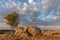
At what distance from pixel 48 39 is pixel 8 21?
1004 cm

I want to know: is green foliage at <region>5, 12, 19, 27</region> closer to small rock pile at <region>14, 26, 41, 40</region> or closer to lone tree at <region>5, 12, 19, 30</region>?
lone tree at <region>5, 12, 19, 30</region>

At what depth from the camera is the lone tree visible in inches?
1240

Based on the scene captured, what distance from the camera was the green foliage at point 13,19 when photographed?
31500 mm

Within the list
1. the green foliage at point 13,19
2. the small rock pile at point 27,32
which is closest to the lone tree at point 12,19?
the green foliage at point 13,19

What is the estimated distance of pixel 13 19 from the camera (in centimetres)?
Answer: 3216

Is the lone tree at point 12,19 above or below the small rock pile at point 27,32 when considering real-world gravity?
above

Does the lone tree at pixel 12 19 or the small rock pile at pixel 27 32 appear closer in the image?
the small rock pile at pixel 27 32

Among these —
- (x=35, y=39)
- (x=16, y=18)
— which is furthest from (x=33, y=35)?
(x=16, y=18)

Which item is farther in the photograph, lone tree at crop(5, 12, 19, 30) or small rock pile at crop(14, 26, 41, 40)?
lone tree at crop(5, 12, 19, 30)

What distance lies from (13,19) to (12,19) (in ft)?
0.72

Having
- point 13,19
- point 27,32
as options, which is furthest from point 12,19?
point 27,32

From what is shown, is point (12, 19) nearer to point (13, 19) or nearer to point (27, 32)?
point (13, 19)

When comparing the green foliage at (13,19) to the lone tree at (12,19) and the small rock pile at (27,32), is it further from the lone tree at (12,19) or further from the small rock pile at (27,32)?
the small rock pile at (27,32)

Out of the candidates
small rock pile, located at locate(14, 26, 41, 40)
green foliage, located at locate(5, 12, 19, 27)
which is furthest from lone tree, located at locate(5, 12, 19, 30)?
small rock pile, located at locate(14, 26, 41, 40)
